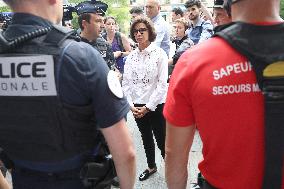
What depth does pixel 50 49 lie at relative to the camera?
146 centimetres

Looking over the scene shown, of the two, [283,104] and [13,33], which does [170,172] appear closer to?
[283,104]

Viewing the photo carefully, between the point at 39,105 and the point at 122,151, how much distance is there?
1.47ft

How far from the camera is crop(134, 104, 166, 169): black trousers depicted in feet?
13.1

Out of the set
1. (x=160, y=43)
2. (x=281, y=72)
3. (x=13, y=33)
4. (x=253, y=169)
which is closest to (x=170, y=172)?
(x=253, y=169)

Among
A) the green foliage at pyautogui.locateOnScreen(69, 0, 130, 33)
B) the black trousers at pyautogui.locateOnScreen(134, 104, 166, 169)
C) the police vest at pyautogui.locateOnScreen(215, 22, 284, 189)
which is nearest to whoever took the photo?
the police vest at pyautogui.locateOnScreen(215, 22, 284, 189)

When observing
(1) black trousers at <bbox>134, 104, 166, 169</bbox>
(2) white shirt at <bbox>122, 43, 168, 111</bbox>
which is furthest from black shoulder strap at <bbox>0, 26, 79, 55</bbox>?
(1) black trousers at <bbox>134, 104, 166, 169</bbox>

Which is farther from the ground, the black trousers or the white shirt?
the white shirt

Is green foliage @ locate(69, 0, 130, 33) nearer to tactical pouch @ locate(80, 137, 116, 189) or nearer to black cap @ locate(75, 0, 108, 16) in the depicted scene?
black cap @ locate(75, 0, 108, 16)

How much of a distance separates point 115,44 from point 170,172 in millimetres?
4545

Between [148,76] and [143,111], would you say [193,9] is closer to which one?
[148,76]

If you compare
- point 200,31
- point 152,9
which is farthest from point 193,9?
point 152,9

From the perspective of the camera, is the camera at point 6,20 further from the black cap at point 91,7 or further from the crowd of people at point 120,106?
the black cap at point 91,7

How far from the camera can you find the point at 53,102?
149 cm

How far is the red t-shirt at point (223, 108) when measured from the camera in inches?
52.2
